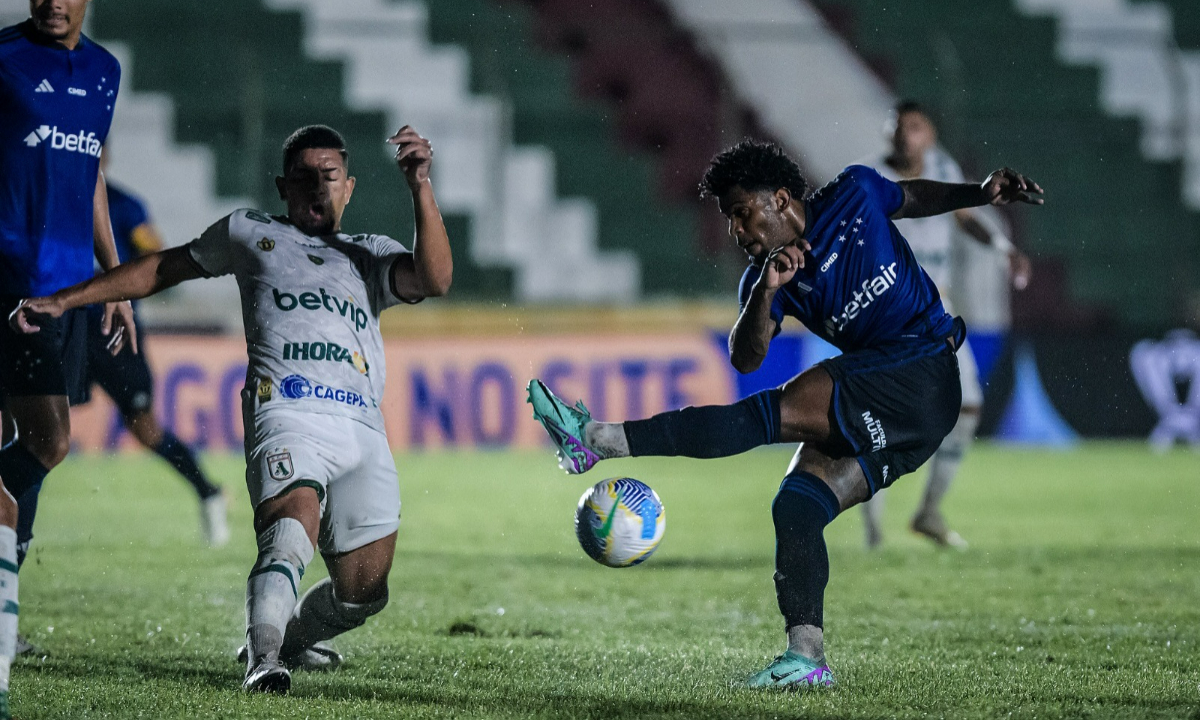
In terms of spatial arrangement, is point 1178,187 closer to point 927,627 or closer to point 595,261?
point 595,261

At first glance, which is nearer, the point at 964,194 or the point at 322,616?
the point at 322,616

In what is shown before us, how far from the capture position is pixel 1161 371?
527 inches

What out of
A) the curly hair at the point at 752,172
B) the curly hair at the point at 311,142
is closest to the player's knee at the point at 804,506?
the curly hair at the point at 752,172

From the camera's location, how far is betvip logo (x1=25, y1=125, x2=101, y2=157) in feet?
15.0

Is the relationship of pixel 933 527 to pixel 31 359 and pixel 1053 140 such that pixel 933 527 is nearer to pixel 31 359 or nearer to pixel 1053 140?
pixel 31 359

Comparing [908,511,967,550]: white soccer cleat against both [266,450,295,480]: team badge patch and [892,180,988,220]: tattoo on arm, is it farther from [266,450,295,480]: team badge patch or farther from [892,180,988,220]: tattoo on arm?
[266,450,295,480]: team badge patch

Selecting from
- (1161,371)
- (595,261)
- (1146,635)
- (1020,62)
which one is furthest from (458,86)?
(1146,635)

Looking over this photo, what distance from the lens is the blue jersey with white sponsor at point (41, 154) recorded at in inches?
179

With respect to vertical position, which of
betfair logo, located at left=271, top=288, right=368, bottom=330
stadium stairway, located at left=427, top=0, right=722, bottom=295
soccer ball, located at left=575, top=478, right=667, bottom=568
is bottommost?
soccer ball, located at left=575, top=478, right=667, bottom=568

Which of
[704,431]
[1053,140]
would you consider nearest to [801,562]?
[704,431]

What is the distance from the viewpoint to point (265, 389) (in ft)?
13.2

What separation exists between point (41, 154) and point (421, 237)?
1480 mm

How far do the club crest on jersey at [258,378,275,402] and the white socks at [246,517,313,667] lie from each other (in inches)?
15.4

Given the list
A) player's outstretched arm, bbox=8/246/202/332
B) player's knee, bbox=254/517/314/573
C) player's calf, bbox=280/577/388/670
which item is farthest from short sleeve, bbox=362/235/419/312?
player's calf, bbox=280/577/388/670
